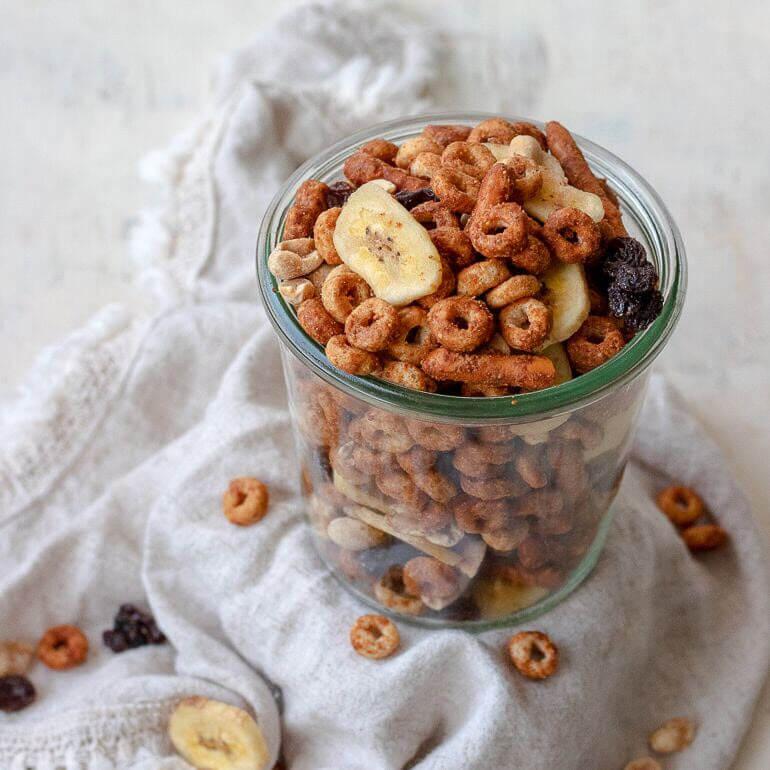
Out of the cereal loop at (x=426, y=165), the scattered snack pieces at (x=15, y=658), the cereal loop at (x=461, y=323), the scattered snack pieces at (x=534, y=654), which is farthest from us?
the scattered snack pieces at (x=15, y=658)

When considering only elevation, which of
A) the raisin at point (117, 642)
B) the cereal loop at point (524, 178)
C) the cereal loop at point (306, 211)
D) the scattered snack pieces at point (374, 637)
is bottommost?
the raisin at point (117, 642)

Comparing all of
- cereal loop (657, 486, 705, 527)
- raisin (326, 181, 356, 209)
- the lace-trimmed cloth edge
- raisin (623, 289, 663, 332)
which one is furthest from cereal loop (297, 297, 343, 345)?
cereal loop (657, 486, 705, 527)

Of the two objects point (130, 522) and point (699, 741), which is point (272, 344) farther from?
point (699, 741)

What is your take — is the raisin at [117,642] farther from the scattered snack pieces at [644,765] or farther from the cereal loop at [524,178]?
the cereal loop at [524,178]

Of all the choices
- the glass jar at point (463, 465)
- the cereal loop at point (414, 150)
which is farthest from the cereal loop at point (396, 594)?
the cereal loop at point (414, 150)

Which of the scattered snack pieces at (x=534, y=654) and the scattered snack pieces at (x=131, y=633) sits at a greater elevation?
the scattered snack pieces at (x=534, y=654)

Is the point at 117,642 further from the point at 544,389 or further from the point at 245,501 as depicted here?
the point at 544,389
